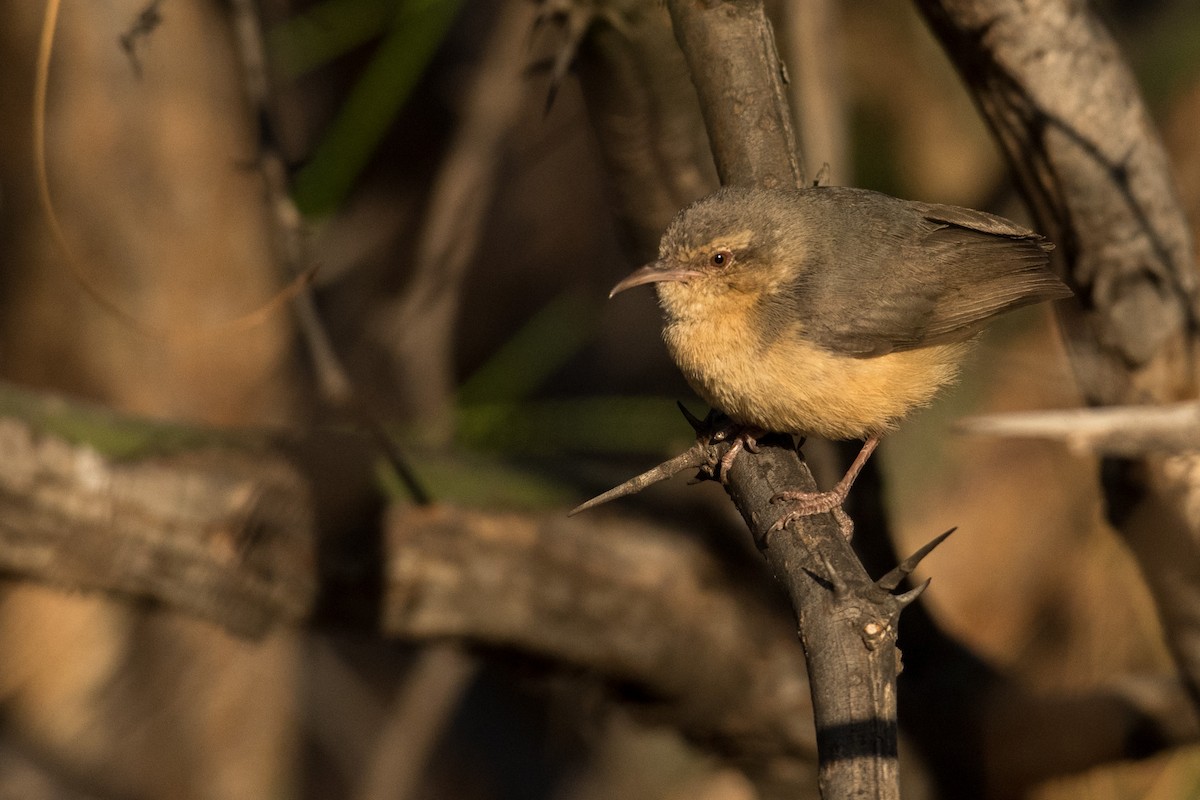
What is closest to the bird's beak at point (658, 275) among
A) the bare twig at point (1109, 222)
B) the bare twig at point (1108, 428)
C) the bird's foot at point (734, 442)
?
the bird's foot at point (734, 442)

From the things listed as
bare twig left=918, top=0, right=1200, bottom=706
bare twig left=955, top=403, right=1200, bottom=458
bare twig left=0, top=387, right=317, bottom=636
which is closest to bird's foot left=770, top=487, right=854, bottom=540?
bare twig left=955, top=403, right=1200, bottom=458

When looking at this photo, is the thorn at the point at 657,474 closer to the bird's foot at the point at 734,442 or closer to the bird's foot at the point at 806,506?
the bird's foot at the point at 734,442

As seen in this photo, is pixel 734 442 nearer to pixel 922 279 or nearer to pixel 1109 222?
pixel 922 279

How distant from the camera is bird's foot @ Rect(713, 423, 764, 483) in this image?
11.0 feet

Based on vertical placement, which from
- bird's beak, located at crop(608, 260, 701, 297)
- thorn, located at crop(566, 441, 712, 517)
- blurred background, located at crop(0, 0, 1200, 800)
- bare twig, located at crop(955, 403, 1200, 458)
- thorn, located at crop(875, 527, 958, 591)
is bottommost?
blurred background, located at crop(0, 0, 1200, 800)

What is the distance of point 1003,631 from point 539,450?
300cm

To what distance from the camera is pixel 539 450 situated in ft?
20.0

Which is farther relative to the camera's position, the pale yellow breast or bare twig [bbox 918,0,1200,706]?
bare twig [bbox 918,0,1200,706]

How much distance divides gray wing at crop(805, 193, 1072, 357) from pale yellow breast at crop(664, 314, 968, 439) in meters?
0.08

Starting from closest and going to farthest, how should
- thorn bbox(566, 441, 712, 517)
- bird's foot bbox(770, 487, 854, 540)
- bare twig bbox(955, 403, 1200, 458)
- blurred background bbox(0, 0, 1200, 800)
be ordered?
bare twig bbox(955, 403, 1200, 458) < thorn bbox(566, 441, 712, 517) < bird's foot bbox(770, 487, 854, 540) < blurred background bbox(0, 0, 1200, 800)

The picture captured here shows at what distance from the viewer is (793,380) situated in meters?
3.84

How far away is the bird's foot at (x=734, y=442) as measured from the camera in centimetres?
336

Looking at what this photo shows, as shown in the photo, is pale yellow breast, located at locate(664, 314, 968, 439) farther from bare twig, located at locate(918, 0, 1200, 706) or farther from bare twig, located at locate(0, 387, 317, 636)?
bare twig, located at locate(0, 387, 317, 636)

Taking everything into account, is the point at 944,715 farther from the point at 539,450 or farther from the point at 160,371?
the point at 160,371
